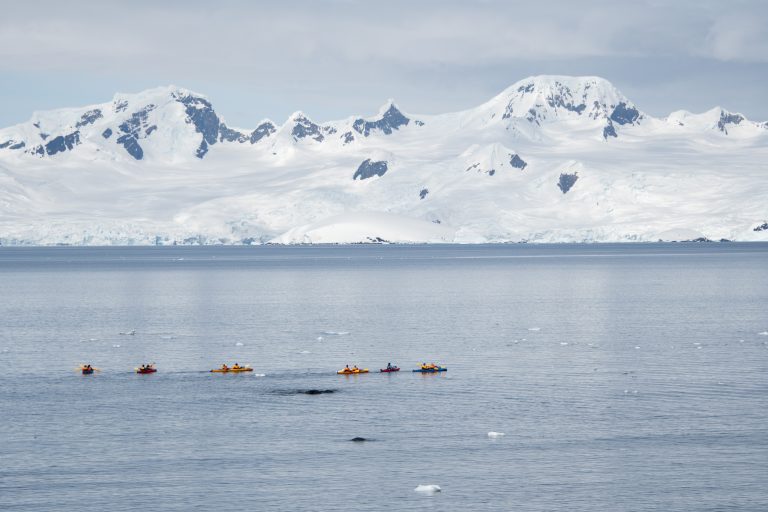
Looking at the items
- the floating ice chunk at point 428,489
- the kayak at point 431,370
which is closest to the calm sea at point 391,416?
the floating ice chunk at point 428,489

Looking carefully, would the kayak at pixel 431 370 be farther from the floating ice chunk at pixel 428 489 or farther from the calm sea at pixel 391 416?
the floating ice chunk at pixel 428 489

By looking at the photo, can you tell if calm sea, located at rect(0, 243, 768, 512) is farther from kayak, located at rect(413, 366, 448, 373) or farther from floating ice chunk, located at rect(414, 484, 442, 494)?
kayak, located at rect(413, 366, 448, 373)

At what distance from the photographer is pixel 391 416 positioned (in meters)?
62.0

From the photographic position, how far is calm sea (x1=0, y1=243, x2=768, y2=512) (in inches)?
1834

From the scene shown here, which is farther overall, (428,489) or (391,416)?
(391,416)

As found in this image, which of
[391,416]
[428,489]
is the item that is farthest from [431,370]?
[428,489]

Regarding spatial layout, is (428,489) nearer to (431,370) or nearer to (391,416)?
(391,416)

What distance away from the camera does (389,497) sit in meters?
45.9

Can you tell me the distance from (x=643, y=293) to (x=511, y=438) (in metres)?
113

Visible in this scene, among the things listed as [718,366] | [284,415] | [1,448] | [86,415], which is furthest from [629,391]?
[1,448]

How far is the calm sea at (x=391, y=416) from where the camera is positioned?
1834 inches

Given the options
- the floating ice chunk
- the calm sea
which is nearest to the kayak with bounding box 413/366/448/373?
the calm sea

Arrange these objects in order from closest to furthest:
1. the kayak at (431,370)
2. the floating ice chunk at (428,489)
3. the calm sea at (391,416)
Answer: the floating ice chunk at (428,489) → the calm sea at (391,416) → the kayak at (431,370)

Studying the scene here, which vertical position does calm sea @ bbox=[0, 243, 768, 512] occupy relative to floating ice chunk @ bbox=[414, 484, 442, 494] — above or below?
above
